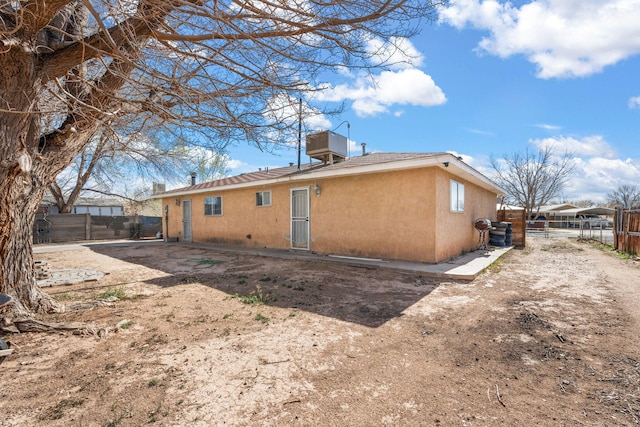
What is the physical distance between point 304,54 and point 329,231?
20.4ft

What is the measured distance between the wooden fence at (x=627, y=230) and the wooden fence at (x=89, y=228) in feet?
75.6

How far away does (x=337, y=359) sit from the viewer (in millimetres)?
2824

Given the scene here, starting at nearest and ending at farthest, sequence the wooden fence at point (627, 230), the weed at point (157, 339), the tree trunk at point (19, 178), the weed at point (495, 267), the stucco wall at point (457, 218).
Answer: the tree trunk at point (19, 178) < the weed at point (157, 339) < the weed at point (495, 267) < the stucco wall at point (457, 218) < the wooden fence at point (627, 230)

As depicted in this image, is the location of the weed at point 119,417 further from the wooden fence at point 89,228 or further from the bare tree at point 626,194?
the bare tree at point 626,194

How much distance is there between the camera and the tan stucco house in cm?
730

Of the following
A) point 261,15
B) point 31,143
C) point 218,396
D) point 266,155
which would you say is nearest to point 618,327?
point 218,396

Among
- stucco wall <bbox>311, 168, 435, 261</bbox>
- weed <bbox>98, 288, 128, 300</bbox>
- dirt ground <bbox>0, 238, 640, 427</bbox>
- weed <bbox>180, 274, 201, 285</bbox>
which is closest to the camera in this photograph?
dirt ground <bbox>0, 238, 640, 427</bbox>

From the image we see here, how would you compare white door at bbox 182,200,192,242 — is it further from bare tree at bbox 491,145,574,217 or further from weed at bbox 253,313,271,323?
bare tree at bbox 491,145,574,217

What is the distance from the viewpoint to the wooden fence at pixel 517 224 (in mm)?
12828

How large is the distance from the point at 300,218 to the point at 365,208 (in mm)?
2517

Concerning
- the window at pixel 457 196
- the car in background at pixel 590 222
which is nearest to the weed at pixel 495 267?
the window at pixel 457 196

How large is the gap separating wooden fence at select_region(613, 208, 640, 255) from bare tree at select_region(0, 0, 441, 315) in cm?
1128

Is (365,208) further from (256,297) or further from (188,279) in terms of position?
(188,279)

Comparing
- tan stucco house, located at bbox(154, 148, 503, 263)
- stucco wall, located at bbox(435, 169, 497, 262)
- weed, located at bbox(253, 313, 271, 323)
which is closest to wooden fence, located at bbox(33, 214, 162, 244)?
tan stucco house, located at bbox(154, 148, 503, 263)
